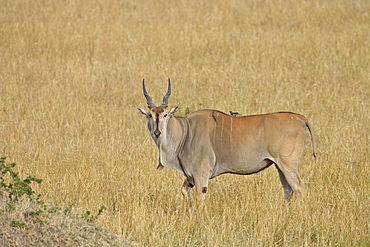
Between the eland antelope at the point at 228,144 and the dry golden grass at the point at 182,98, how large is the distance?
0.44 meters

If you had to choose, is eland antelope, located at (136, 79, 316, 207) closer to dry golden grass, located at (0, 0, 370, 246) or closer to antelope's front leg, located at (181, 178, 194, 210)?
antelope's front leg, located at (181, 178, 194, 210)

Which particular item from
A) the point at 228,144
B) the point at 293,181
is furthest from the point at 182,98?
the point at 293,181

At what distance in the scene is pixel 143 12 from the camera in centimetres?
2030

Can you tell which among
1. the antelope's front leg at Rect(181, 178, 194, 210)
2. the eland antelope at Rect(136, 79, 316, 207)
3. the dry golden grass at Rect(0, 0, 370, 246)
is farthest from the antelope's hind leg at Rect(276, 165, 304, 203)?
the antelope's front leg at Rect(181, 178, 194, 210)

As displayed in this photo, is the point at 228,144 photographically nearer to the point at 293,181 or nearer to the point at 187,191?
the point at 187,191

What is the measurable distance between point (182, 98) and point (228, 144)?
5919 mm

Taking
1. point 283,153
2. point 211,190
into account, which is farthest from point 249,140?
point 211,190

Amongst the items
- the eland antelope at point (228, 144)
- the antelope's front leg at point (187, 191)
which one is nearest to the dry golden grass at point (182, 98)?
the antelope's front leg at point (187, 191)

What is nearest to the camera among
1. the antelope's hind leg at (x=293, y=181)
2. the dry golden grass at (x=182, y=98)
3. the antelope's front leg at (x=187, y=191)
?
the dry golden grass at (x=182, y=98)

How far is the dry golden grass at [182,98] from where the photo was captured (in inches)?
279

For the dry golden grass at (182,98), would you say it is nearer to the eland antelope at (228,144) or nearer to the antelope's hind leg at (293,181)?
the antelope's hind leg at (293,181)

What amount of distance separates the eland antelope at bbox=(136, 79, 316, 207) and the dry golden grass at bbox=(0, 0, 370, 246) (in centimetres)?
44

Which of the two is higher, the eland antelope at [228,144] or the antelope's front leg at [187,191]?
the eland antelope at [228,144]

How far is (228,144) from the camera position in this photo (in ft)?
25.2
